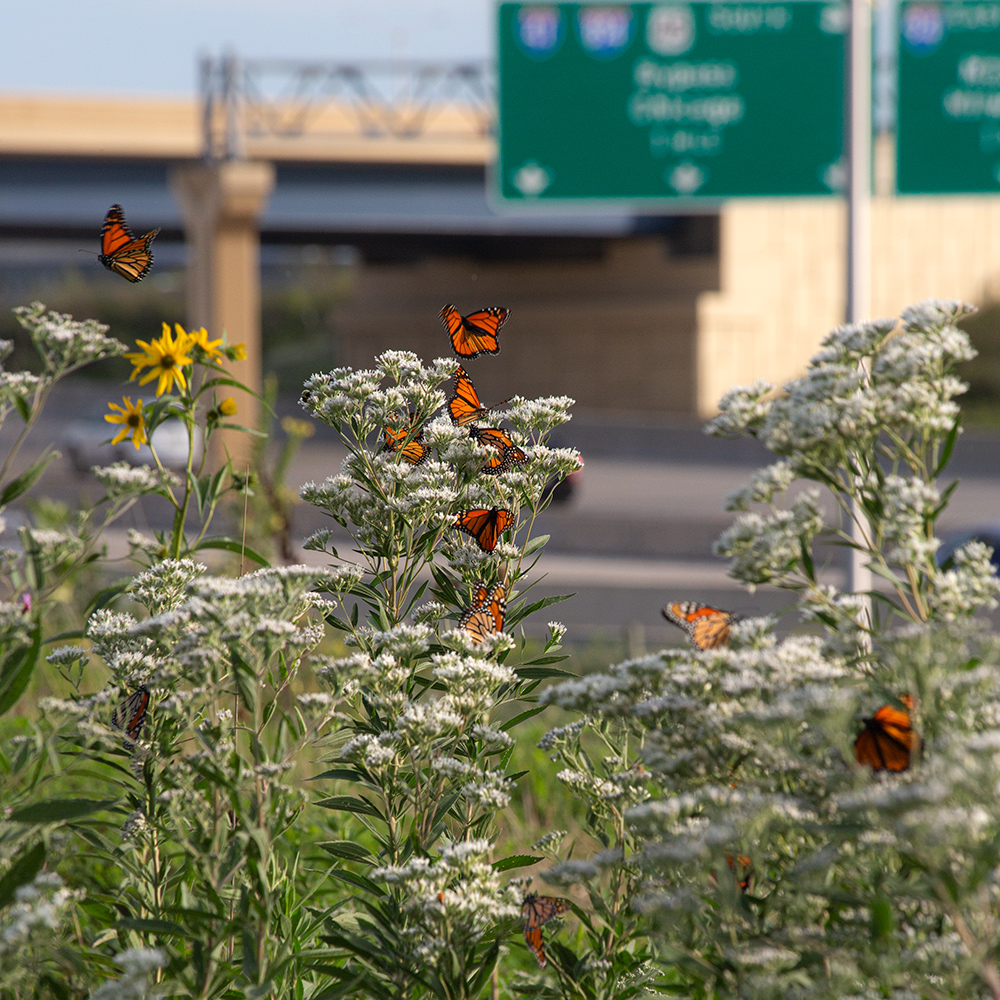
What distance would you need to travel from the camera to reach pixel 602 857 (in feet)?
6.34

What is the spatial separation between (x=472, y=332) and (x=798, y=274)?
2761 cm

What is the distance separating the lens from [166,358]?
2.80 metres

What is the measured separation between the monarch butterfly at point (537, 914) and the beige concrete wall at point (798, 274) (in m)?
26.7

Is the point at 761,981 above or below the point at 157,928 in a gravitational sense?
above

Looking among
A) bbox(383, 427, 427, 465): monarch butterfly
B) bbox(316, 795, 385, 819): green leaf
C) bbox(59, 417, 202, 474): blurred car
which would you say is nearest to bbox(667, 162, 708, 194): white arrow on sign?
bbox(383, 427, 427, 465): monarch butterfly

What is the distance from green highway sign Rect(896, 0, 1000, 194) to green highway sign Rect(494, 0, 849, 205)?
0.98m

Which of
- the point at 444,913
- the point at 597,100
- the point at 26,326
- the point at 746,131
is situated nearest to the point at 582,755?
the point at 444,913

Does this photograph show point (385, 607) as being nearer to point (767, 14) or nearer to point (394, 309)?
point (767, 14)

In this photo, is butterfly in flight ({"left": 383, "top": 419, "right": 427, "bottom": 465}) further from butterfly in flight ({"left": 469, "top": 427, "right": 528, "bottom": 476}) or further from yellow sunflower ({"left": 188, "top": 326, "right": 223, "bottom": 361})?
yellow sunflower ({"left": 188, "top": 326, "right": 223, "bottom": 361})

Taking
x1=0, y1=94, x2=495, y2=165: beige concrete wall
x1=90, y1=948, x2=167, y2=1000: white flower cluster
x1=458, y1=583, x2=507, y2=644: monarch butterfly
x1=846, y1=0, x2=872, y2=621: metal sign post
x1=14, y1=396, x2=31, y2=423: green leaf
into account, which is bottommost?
x1=90, y1=948, x2=167, y2=1000: white flower cluster

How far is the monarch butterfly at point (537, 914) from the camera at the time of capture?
204cm

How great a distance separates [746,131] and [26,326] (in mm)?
10966

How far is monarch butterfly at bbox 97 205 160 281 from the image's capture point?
10.5ft

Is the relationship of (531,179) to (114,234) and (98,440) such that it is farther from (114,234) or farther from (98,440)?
(98,440)
